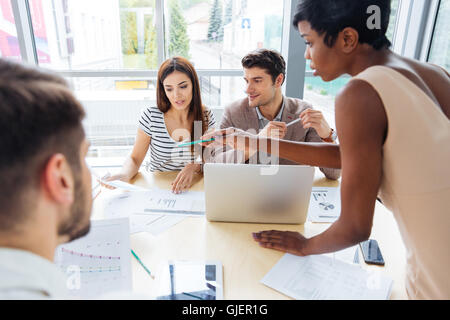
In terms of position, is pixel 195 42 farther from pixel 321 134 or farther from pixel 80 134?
pixel 80 134

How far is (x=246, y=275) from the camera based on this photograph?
91cm

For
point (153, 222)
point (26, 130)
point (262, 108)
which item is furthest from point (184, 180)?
point (26, 130)

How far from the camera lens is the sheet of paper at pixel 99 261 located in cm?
84

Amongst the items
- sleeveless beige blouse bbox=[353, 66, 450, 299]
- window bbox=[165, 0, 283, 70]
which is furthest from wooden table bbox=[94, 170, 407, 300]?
window bbox=[165, 0, 283, 70]

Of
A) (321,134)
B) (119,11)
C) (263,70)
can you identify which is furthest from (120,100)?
(321,134)

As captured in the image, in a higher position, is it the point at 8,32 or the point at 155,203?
the point at 8,32

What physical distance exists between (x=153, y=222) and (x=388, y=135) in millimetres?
846

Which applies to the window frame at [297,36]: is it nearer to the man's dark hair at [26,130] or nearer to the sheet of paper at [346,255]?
the sheet of paper at [346,255]

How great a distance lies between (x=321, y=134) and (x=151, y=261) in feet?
3.47

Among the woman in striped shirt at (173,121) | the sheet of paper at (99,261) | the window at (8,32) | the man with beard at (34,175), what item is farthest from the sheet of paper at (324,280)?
the window at (8,32)

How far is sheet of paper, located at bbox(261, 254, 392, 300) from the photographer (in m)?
0.83

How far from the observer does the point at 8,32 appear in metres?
2.70

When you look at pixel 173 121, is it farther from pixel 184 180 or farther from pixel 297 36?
pixel 297 36

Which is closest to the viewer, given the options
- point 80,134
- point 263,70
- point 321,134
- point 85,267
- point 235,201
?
point 80,134
